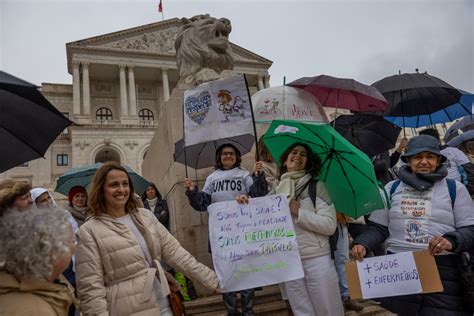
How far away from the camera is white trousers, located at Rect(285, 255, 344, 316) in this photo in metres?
2.74

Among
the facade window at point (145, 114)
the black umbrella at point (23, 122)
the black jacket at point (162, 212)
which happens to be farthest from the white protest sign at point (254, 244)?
the facade window at point (145, 114)

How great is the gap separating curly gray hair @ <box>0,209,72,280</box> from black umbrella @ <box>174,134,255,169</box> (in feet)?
8.02

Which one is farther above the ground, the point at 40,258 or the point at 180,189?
the point at 180,189

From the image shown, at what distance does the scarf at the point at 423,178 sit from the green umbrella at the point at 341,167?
22 cm

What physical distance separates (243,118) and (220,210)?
1.09m

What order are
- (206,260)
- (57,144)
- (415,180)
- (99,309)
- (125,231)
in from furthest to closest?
(57,144) → (206,260) → (415,180) → (125,231) → (99,309)

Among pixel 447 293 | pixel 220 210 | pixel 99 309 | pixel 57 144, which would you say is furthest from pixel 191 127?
pixel 57 144

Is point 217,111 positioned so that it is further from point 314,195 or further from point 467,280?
point 467,280

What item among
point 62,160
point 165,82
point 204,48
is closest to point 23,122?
point 204,48

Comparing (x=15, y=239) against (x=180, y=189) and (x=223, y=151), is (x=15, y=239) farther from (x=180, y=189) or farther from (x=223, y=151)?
(x=180, y=189)

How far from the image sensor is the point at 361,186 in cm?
281

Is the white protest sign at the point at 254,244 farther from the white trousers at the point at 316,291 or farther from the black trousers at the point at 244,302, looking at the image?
the black trousers at the point at 244,302

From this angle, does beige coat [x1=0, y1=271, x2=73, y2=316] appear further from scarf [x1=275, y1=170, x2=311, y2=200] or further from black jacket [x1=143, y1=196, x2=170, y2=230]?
black jacket [x1=143, y1=196, x2=170, y2=230]

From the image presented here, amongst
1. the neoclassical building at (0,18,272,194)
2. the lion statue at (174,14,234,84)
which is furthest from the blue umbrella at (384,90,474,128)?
the neoclassical building at (0,18,272,194)
